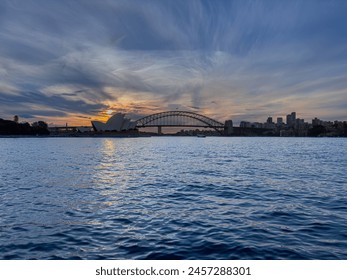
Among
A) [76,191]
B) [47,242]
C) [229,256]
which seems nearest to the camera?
[229,256]

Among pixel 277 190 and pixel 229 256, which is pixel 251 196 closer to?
pixel 277 190

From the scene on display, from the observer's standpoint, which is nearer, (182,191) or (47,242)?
(47,242)

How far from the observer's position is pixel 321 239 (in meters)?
9.22

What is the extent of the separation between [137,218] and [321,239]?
6967 millimetres

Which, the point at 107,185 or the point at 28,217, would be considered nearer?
the point at 28,217

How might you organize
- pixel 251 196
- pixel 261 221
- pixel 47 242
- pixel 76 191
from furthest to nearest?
pixel 76 191
pixel 251 196
pixel 261 221
pixel 47 242

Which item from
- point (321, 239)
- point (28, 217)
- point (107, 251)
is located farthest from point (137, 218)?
point (321, 239)

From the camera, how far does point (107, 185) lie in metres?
20.5
